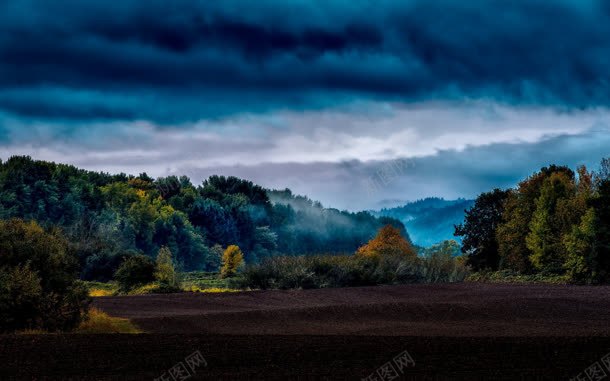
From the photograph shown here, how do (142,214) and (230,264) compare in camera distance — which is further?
(142,214)

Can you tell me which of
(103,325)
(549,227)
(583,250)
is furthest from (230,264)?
(103,325)

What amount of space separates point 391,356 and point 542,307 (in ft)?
50.7

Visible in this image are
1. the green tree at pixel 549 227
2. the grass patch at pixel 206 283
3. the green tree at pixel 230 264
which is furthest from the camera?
the green tree at pixel 230 264

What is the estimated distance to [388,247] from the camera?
56562 millimetres

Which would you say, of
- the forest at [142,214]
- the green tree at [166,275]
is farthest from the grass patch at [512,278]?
the green tree at [166,275]

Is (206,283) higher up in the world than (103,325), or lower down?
higher up

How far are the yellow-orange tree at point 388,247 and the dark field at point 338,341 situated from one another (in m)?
17.7

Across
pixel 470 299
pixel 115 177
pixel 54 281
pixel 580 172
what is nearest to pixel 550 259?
pixel 580 172

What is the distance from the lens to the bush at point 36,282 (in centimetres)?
2294

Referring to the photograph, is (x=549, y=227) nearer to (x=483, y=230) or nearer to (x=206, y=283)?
(x=483, y=230)

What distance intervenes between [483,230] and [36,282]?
50.6 meters

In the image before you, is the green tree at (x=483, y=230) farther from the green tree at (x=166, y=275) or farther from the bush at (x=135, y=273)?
the bush at (x=135, y=273)

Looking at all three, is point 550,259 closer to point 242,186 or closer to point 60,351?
point 60,351

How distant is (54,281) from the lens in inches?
966
